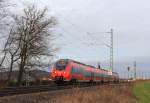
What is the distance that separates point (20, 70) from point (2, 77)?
4891mm

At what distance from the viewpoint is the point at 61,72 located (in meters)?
46.2

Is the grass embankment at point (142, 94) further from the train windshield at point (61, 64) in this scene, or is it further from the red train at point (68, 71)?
the train windshield at point (61, 64)

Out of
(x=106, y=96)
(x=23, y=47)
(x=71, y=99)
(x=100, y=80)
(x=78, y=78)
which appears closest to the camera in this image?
(x=71, y=99)

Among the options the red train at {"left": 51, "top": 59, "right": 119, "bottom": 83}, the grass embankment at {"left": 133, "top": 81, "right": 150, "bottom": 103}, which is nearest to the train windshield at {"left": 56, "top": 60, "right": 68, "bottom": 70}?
the red train at {"left": 51, "top": 59, "right": 119, "bottom": 83}

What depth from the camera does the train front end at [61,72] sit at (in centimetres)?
4575

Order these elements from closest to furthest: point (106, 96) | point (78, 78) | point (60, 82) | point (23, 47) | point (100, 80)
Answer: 1. point (106, 96)
2. point (60, 82)
3. point (78, 78)
4. point (23, 47)
5. point (100, 80)

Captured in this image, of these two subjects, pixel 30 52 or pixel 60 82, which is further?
pixel 30 52

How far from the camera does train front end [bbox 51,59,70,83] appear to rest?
45750mm

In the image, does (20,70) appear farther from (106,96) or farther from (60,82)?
(106,96)

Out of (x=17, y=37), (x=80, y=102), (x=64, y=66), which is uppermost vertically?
(x=17, y=37)

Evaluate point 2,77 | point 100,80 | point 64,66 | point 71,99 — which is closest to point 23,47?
point 2,77

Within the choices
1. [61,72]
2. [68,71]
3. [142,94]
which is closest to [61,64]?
[61,72]

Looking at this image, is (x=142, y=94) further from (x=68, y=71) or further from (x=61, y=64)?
(x=61, y=64)

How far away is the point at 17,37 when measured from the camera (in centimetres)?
5453
